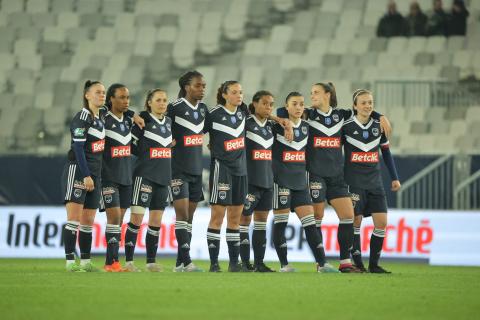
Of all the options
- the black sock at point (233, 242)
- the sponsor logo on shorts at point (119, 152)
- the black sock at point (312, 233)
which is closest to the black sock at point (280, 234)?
the black sock at point (312, 233)

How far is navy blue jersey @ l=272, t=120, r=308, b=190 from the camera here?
38.2ft

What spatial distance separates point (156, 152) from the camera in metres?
11.3

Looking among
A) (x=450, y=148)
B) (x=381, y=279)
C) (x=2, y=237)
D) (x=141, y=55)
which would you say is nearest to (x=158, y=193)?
(x=381, y=279)

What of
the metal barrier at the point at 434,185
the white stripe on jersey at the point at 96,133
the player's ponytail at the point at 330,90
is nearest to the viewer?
the white stripe on jersey at the point at 96,133

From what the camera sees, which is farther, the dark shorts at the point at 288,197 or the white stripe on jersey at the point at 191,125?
the dark shorts at the point at 288,197

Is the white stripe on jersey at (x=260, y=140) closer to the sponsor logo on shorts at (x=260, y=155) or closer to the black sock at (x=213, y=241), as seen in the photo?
the sponsor logo on shorts at (x=260, y=155)

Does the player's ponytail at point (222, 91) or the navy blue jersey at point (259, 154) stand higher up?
the player's ponytail at point (222, 91)

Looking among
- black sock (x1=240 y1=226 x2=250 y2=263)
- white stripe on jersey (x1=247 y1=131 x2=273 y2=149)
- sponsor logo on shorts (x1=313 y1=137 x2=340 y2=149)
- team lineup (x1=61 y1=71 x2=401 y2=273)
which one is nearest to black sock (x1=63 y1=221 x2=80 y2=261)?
team lineup (x1=61 y1=71 x2=401 y2=273)

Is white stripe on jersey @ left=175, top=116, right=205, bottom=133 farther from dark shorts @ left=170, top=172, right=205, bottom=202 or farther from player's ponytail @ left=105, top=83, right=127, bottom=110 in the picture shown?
player's ponytail @ left=105, top=83, right=127, bottom=110

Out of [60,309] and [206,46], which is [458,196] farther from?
[60,309]

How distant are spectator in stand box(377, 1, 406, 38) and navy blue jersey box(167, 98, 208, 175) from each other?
10.4 m

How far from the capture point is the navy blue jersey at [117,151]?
1130 cm

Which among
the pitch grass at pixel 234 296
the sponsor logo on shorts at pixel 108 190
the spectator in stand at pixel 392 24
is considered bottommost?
the pitch grass at pixel 234 296

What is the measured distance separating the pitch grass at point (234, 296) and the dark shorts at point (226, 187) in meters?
0.85
